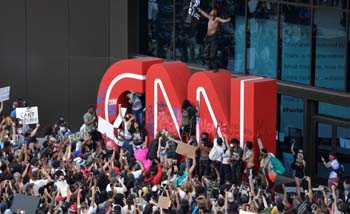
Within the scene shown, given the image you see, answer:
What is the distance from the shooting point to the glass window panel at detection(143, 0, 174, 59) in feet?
116

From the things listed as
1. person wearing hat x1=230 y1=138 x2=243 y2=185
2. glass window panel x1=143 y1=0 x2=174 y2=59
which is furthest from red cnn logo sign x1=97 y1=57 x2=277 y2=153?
glass window panel x1=143 y1=0 x2=174 y2=59

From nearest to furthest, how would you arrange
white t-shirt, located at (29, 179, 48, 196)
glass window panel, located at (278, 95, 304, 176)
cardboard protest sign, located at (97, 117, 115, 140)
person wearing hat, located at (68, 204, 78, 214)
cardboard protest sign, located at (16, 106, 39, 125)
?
1. person wearing hat, located at (68, 204, 78, 214)
2. white t-shirt, located at (29, 179, 48, 196)
3. glass window panel, located at (278, 95, 304, 176)
4. cardboard protest sign, located at (16, 106, 39, 125)
5. cardboard protest sign, located at (97, 117, 115, 140)

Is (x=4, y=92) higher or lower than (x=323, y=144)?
higher

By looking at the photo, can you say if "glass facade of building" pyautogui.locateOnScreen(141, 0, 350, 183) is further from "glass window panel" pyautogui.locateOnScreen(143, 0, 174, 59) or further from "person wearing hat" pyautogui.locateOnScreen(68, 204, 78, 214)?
"person wearing hat" pyautogui.locateOnScreen(68, 204, 78, 214)

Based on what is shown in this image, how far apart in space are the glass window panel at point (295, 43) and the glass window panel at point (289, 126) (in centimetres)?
59

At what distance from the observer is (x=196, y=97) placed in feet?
101

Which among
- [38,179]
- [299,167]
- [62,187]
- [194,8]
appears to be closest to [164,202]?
[62,187]

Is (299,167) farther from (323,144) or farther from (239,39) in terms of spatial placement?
(239,39)

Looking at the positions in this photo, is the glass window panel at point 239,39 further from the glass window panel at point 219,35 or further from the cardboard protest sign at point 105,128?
the cardboard protest sign at point 105,128

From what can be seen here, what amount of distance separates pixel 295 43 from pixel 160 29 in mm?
5897

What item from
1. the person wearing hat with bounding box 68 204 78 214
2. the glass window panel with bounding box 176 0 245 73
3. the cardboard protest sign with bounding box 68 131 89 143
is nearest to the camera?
the person wearing hat with bounding box 68 204 78 214

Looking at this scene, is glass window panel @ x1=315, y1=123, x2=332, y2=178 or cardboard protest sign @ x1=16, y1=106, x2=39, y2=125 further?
cardboard protest sign @ x1=16, y1=106, x2=39, y2=125

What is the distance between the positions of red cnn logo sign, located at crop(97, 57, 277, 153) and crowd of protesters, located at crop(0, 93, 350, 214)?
1.25 feet

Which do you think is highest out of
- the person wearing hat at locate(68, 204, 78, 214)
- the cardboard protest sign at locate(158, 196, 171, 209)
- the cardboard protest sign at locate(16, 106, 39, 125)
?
the cardboard protest sign at locate(16, 106, 39, 125)
